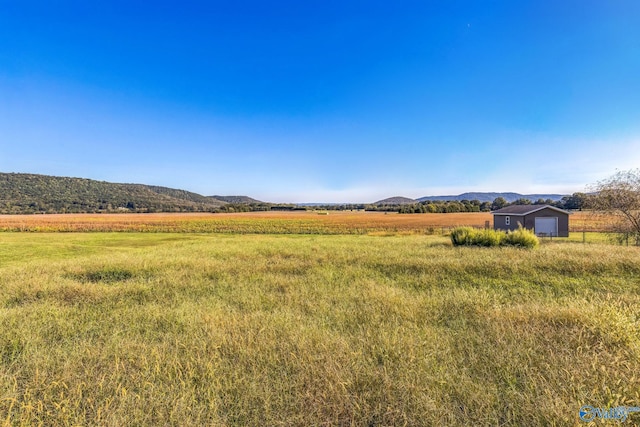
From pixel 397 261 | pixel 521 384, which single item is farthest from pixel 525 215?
pixel 521 384

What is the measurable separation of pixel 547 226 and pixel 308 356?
40224 mm

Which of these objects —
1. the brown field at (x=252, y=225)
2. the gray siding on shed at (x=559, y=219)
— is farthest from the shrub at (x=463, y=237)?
the gray siding on shed at (x=559, y=219)

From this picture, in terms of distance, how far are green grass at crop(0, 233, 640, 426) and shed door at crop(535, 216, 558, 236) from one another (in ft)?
95.4

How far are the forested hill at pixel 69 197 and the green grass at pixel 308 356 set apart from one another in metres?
129

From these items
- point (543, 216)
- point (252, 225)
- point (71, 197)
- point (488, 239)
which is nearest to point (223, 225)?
point (252, 225)

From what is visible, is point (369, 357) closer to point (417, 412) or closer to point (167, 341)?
point (417, 412)

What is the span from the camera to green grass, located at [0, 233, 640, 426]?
3.46m

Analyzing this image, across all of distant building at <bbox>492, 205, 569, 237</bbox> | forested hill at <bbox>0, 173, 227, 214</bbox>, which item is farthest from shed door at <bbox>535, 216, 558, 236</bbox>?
forested hill at <bbox>0, 173, 227, 214</bbox>

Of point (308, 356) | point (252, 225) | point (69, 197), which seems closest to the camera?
point (308, 356)

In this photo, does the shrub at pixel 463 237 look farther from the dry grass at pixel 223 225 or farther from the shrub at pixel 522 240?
the dry grass at pixel 223 225

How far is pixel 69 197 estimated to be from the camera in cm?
12600

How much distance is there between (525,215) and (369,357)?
38532 millimetres

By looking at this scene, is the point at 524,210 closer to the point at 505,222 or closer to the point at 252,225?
the point at 505,222

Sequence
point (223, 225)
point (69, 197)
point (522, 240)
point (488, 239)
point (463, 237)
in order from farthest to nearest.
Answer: point (69, 197), point (223, 225), point (463, 237), point (488, 239), point (522, 240)
